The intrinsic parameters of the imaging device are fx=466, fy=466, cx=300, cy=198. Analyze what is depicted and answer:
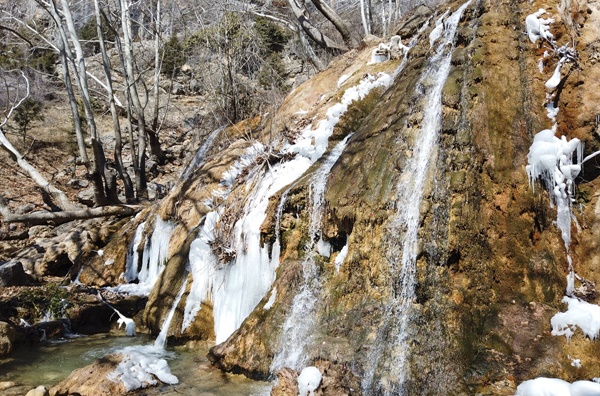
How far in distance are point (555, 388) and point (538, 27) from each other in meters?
3.99

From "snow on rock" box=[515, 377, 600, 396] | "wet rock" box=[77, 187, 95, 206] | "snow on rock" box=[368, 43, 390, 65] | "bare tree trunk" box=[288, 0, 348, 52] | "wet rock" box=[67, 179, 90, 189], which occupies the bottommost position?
"snow on rock" box=[515, 377, 600, 396]

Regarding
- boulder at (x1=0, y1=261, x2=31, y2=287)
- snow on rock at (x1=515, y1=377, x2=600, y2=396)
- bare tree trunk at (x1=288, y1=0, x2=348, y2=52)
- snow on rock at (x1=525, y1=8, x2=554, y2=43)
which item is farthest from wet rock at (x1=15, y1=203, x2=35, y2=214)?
snow on rock at (x1=515, y1=377, x2=600, y2=396)

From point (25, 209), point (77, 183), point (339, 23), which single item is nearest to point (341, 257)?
point (339, 23)

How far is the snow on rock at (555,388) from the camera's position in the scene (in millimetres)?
3238

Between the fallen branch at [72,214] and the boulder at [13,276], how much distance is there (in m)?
0.82

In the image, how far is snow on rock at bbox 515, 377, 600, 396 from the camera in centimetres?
324

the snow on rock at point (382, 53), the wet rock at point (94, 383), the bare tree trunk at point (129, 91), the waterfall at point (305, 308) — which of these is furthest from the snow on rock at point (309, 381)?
the bare tree trunk at point (129, 91)

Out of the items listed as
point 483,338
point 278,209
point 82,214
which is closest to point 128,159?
point 82,214

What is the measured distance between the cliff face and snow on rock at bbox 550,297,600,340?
0.22ft

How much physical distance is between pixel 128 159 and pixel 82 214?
23.4ft

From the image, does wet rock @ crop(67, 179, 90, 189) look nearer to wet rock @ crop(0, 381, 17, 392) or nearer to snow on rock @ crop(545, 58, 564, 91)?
wet rock @ crop(0, 381, 17, 392)

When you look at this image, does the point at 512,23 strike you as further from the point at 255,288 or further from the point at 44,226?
the point at 44,226

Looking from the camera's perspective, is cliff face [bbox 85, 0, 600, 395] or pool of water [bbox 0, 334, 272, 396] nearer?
cliff face [bbox 85, 0, 600, 395]

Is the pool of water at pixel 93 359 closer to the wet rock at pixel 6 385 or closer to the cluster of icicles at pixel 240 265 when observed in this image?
the wet rock at pixel 6 385
